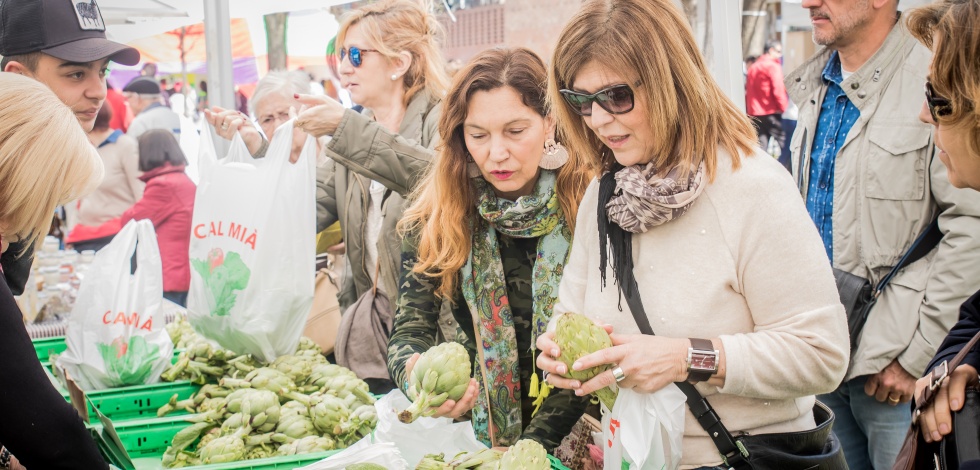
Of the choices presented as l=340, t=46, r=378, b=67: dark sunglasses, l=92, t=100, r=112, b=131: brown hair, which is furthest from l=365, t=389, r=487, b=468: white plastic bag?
l=92, t=100, r=112, b=131: brown hair

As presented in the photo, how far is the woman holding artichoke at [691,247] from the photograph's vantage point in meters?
1.74

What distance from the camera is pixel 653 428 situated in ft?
5.83

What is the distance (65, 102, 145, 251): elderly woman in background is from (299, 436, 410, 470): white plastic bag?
5.97 meters

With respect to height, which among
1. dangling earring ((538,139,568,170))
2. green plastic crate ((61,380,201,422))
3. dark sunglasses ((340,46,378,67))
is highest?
dark sunglasses ((340,46,378,67))

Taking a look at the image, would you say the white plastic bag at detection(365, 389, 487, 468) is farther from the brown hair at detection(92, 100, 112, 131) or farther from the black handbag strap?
the brown hair at detection(92, 100, 112, 131)

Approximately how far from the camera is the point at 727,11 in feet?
10.7

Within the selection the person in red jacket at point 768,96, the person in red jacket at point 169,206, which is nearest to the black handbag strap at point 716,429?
the person in red jacket at point 169,206

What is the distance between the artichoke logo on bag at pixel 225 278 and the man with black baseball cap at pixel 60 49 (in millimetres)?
646

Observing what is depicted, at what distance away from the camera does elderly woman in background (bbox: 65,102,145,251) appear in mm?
7238

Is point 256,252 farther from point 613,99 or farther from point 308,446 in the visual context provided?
point 613,99

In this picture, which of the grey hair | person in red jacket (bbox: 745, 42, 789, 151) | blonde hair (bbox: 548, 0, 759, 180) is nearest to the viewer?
blonde hair (bbox: 548, 0, 759, 180)

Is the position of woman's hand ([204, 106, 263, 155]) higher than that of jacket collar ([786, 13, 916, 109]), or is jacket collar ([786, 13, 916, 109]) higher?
jacket collar ([786, 13, 916, 109])

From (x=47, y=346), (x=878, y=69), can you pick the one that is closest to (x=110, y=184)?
(x=47, y=346)

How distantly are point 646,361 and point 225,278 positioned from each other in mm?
1686
